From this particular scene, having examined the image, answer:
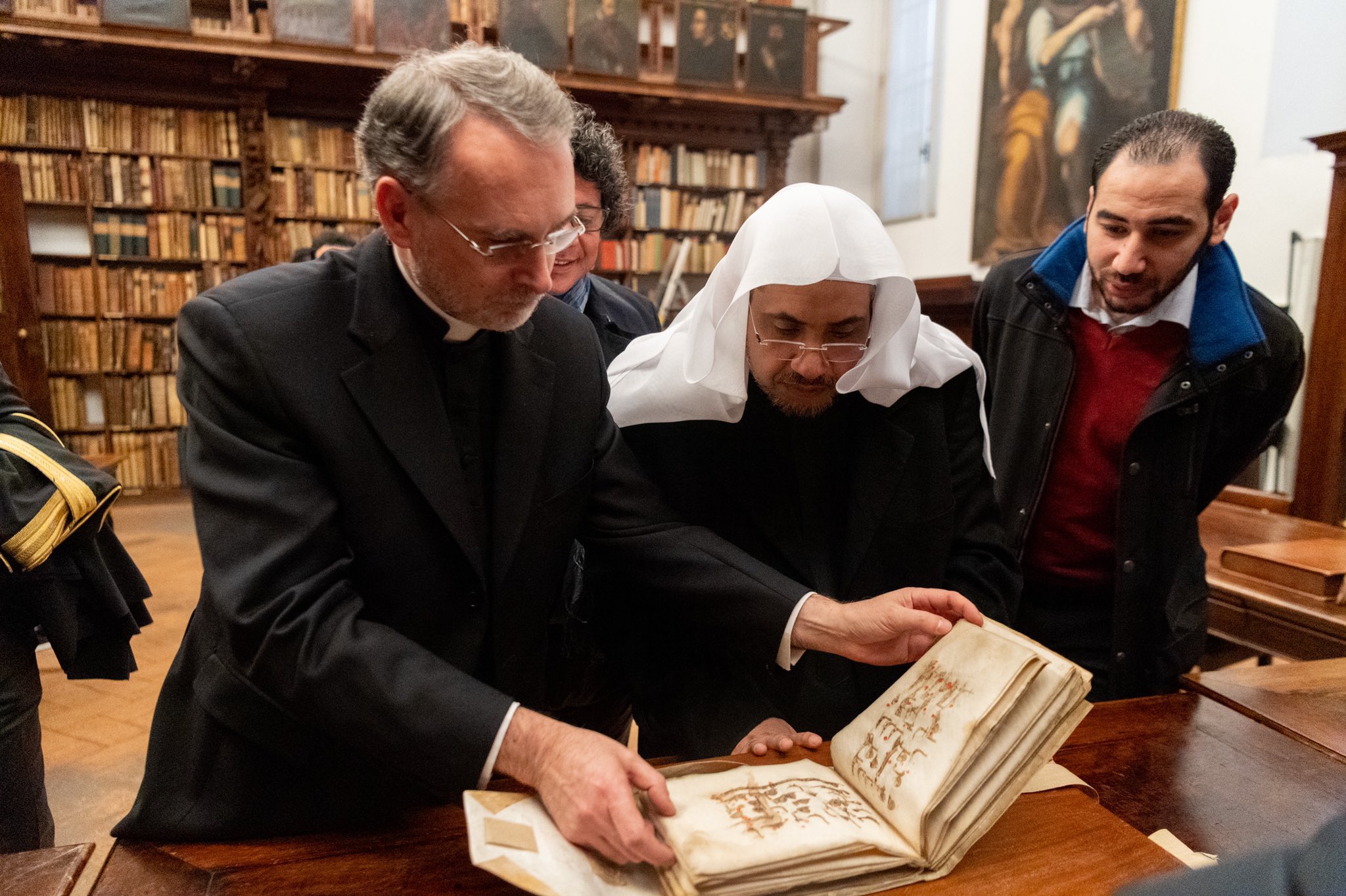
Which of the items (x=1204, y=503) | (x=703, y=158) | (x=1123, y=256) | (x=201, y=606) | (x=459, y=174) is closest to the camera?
(x=459, y=174)

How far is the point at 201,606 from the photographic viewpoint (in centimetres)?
124

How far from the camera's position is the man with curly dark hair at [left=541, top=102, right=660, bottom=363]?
7.53 ft

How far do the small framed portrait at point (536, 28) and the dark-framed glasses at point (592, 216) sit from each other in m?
5.40

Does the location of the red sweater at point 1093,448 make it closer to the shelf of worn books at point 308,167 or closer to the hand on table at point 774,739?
the hand on table at point 774,739

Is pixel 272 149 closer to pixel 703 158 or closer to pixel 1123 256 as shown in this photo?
pixel 703 158

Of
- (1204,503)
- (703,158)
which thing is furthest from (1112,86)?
(1204,503)

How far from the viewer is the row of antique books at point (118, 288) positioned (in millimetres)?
6934

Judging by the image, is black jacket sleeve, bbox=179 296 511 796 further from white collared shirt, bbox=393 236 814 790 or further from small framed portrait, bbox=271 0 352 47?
small framed portrait, bbox=271 0 352 47

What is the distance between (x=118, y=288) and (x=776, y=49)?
5.99 meters

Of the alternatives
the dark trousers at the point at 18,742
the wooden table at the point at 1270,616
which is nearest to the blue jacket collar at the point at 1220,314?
the wooden table at the point at 1270,616

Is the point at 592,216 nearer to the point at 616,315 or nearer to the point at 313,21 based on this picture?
the point at 616,315

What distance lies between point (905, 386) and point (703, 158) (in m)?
7.26

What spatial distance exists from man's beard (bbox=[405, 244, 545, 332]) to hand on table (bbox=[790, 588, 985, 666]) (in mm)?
621

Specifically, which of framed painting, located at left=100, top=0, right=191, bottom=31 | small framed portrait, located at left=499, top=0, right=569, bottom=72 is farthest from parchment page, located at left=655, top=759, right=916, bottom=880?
framed painting, located at left=100, top=0, right=191, bottom=31
